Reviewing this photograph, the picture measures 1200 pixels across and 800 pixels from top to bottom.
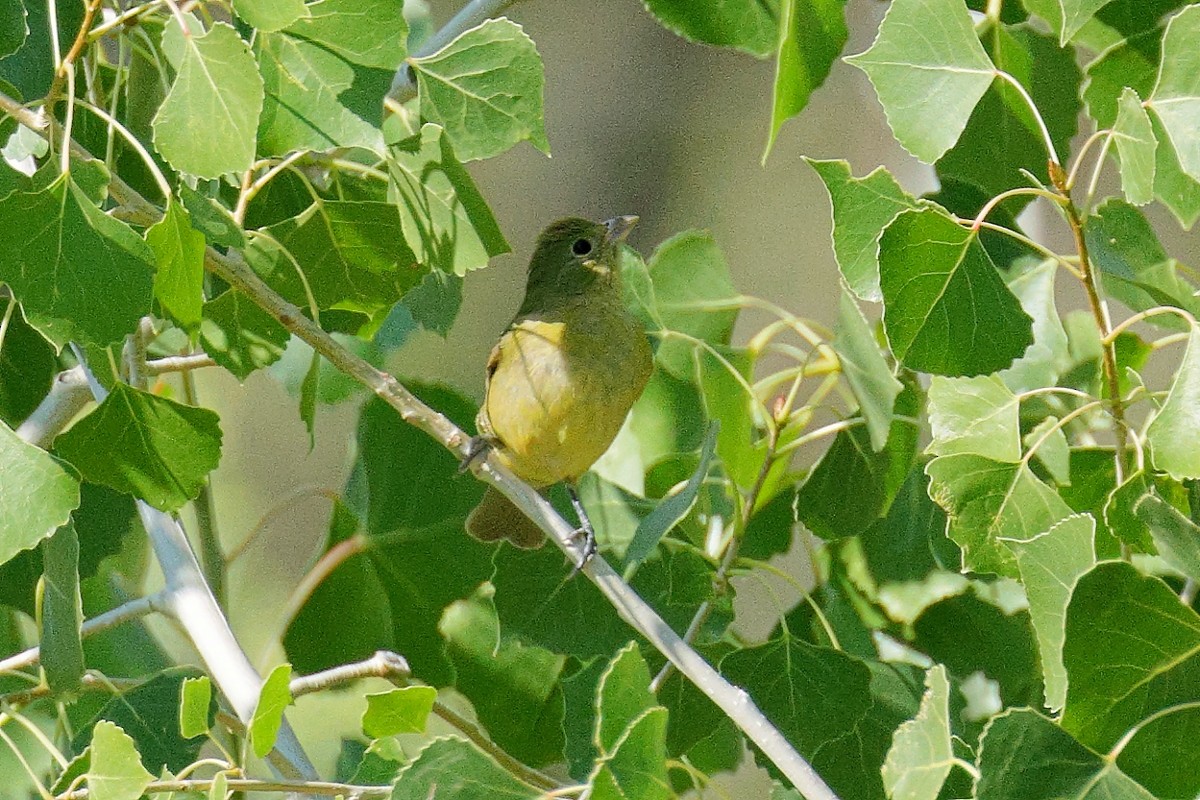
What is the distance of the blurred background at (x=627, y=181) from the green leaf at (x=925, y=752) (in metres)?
6.12

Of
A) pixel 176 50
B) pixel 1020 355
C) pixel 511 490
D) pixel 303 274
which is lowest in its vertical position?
pixel 511 490

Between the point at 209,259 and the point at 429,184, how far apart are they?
304 mm

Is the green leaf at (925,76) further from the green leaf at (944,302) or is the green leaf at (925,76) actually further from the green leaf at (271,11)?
the green leaf at (271,11)

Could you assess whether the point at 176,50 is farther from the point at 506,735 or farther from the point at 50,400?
the point at 506,735

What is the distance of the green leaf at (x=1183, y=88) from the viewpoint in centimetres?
146

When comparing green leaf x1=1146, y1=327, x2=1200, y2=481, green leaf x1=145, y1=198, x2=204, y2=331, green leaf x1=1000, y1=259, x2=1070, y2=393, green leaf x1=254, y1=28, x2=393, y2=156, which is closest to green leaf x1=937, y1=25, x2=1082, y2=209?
green leaf x1=1000, y1=259, x2=1070, y2=393

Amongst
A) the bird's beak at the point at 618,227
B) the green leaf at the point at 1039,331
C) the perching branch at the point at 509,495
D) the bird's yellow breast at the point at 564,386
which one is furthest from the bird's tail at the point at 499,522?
the green leaf at the point at 1039,331

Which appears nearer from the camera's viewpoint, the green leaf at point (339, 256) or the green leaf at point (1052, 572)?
the green leaf at point (1052, 572)

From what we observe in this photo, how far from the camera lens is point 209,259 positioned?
170 centimetres

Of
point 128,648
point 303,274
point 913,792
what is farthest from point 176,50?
point 128,648

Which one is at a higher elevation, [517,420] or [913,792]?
[913,792]

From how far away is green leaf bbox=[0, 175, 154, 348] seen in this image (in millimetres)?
1499

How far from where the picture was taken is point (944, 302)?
153 cm

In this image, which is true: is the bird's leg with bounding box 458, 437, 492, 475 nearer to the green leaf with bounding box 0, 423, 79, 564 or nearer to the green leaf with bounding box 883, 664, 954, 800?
the green leaf with bounding box 0, 423, 79, 564
